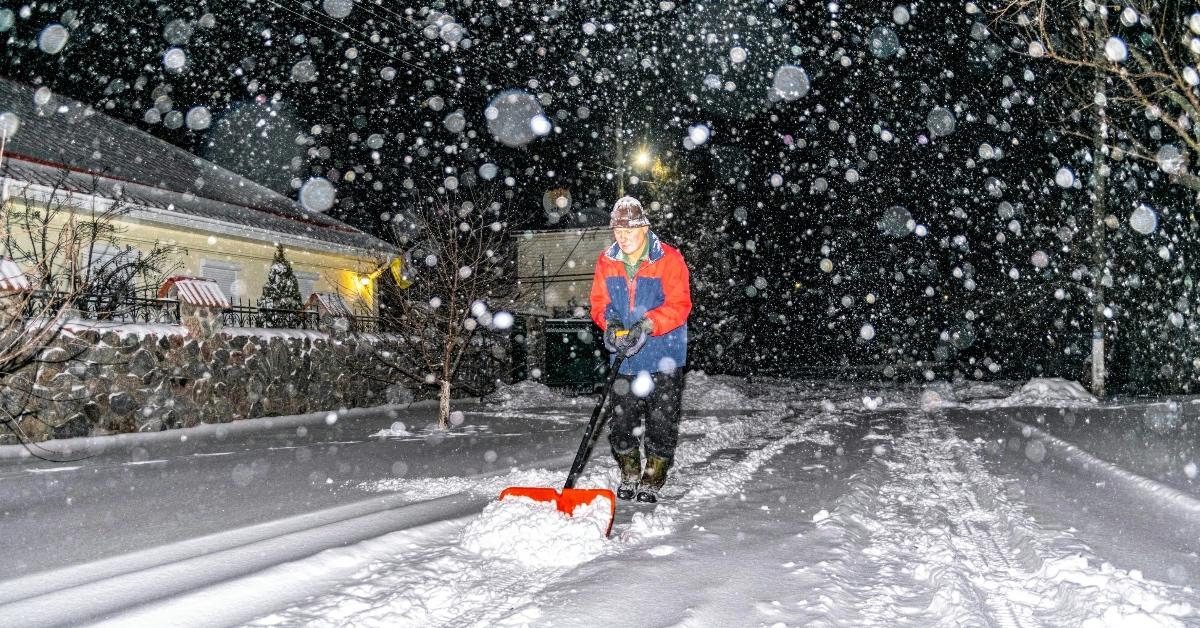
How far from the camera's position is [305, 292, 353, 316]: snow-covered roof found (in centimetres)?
1222

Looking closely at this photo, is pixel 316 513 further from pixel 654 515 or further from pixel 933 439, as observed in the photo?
pixel 933 439

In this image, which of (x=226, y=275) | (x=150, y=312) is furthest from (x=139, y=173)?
(x=150, y=312)

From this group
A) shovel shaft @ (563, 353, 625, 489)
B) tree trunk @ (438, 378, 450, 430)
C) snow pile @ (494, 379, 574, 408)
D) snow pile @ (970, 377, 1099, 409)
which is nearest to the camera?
shovel shaft @ (563, 353, 625, 489)

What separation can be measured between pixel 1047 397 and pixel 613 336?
1279 centimetres

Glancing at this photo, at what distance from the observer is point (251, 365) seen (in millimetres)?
10438

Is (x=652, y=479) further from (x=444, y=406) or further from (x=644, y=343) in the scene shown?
(x=444, y=406)

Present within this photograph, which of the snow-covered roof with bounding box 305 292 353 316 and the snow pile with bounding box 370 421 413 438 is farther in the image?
the snow-covered roof with bounding box 305 292 353 316

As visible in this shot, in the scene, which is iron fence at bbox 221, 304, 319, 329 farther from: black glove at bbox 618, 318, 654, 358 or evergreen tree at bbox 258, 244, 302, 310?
black glove at bbox 618, 318, 654, 358

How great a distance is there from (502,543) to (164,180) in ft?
46.3

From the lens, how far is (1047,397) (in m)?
13.3

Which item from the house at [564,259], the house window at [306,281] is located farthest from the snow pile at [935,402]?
the house at [564,259]

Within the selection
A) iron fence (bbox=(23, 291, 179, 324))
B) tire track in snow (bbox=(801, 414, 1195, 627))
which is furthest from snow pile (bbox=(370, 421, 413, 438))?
tire track in snow (bbox=(801, 414, 1195, 627))

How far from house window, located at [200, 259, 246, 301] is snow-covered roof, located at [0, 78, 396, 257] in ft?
4.69

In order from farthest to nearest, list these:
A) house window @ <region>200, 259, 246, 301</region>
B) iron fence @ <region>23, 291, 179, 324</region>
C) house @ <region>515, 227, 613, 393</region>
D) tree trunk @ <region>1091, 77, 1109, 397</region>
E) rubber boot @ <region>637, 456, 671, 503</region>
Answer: house @ <region>515, 227, 613, 393</region> → house window @ <region>200, 259, 246, 301</region> → tree trunk @ <region>1091, 77, 1109, 397</region> → iron fence @ <region>23, 291, 179, 324</region> → rubber boot @ <region>637, 456, 671, 503</region>
